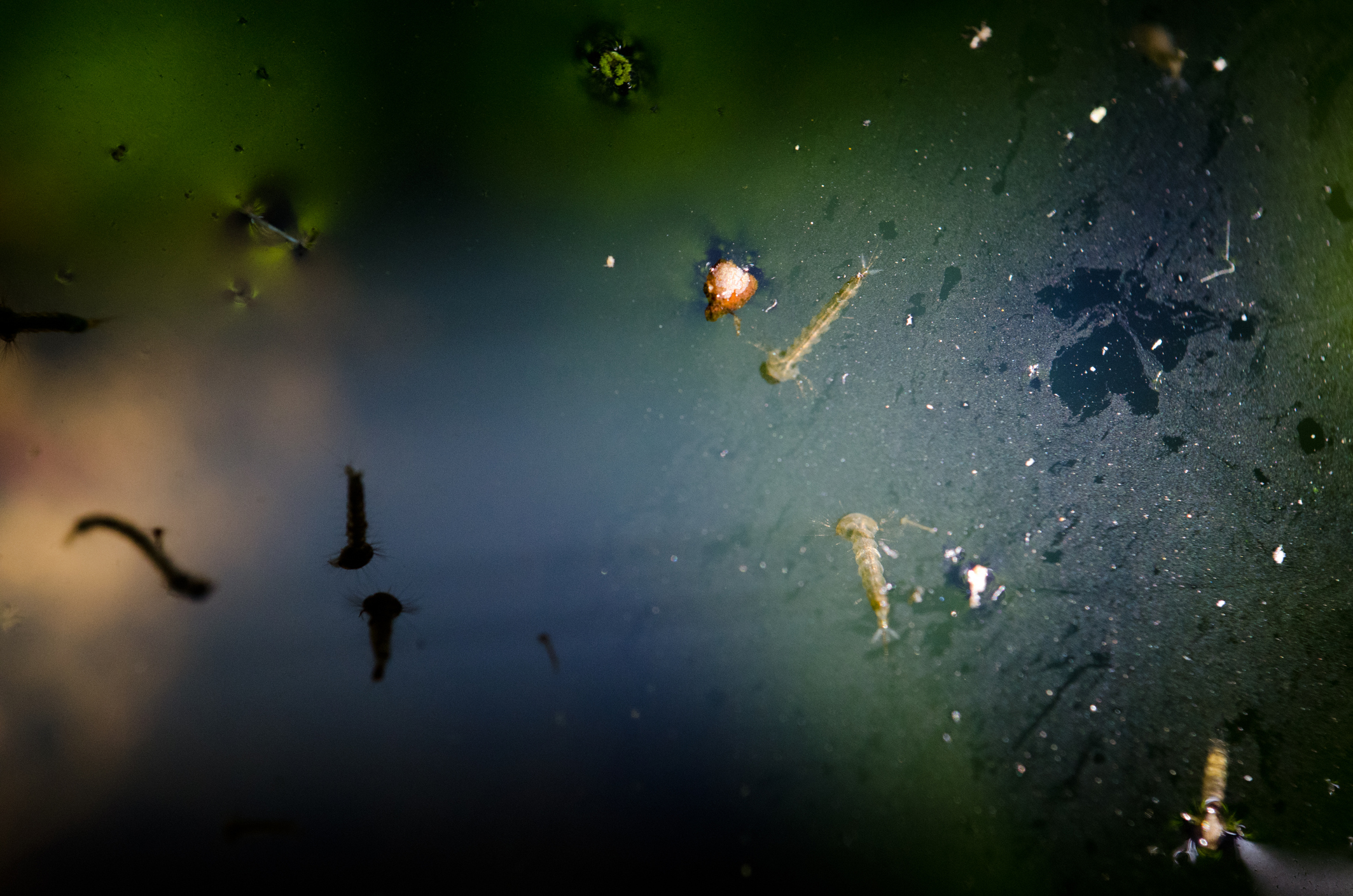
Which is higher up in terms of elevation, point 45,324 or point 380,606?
point 45,324

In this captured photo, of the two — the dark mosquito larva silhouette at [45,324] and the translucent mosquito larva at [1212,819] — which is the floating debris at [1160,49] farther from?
the dark mosquito larva silhouette at [45,324]

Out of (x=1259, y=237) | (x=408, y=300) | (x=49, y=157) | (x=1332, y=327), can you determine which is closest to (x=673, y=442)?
(x=408, y=300)

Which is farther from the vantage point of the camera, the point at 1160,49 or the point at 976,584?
the point at 976,584

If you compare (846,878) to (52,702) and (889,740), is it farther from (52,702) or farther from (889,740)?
(52,702)

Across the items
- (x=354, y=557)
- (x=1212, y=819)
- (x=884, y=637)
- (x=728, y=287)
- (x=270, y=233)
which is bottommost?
(x=1212, y=819)

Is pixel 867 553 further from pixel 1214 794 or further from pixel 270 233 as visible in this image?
pixel 270 233

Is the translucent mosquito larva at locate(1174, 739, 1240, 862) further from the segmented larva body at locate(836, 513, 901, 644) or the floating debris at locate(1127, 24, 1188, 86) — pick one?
the floating debris at locate(1127, 24, 1188, 86)

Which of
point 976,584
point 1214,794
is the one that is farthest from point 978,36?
point 1214,794
